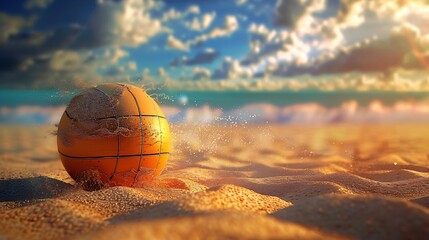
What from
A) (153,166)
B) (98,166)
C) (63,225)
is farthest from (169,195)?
(63,225)

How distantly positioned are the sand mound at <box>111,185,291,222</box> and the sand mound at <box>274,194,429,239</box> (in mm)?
642

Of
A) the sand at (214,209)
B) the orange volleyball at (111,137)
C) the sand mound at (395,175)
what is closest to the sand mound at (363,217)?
the sand at (214,209)

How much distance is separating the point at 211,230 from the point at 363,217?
1.58m

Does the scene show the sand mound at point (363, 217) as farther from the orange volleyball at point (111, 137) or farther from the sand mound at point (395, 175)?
the sand mound at point (395, 175)

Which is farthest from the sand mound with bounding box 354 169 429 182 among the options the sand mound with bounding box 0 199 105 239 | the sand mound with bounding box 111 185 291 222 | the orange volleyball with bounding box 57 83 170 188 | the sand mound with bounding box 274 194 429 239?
the sand mound with bounding box 0 199 105 239

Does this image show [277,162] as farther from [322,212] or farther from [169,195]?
[322,212]

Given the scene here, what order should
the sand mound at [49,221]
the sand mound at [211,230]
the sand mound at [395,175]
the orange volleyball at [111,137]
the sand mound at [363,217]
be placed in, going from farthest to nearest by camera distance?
the sand mound at [395,175], the orange volleyball at [111,137], the sand mound at [49,221], the sand mound at [363,217], the sand mound at [211,230]

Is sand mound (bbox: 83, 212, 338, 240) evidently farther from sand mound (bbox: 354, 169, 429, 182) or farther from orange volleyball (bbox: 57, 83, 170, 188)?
sand mound (bbox: 354, 169, 429, 182)

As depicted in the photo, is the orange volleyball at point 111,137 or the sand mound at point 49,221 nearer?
the sand mound at point 49,221

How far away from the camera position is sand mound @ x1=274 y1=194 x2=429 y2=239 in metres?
3.42

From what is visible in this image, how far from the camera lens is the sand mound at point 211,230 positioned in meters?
2.87

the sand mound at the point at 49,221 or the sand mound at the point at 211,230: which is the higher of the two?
the sand mound at the point at 211,230

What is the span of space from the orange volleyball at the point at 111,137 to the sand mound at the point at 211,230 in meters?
2.88

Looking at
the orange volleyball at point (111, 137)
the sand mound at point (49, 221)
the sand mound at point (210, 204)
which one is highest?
the orange volleyball at point (111, 137)
